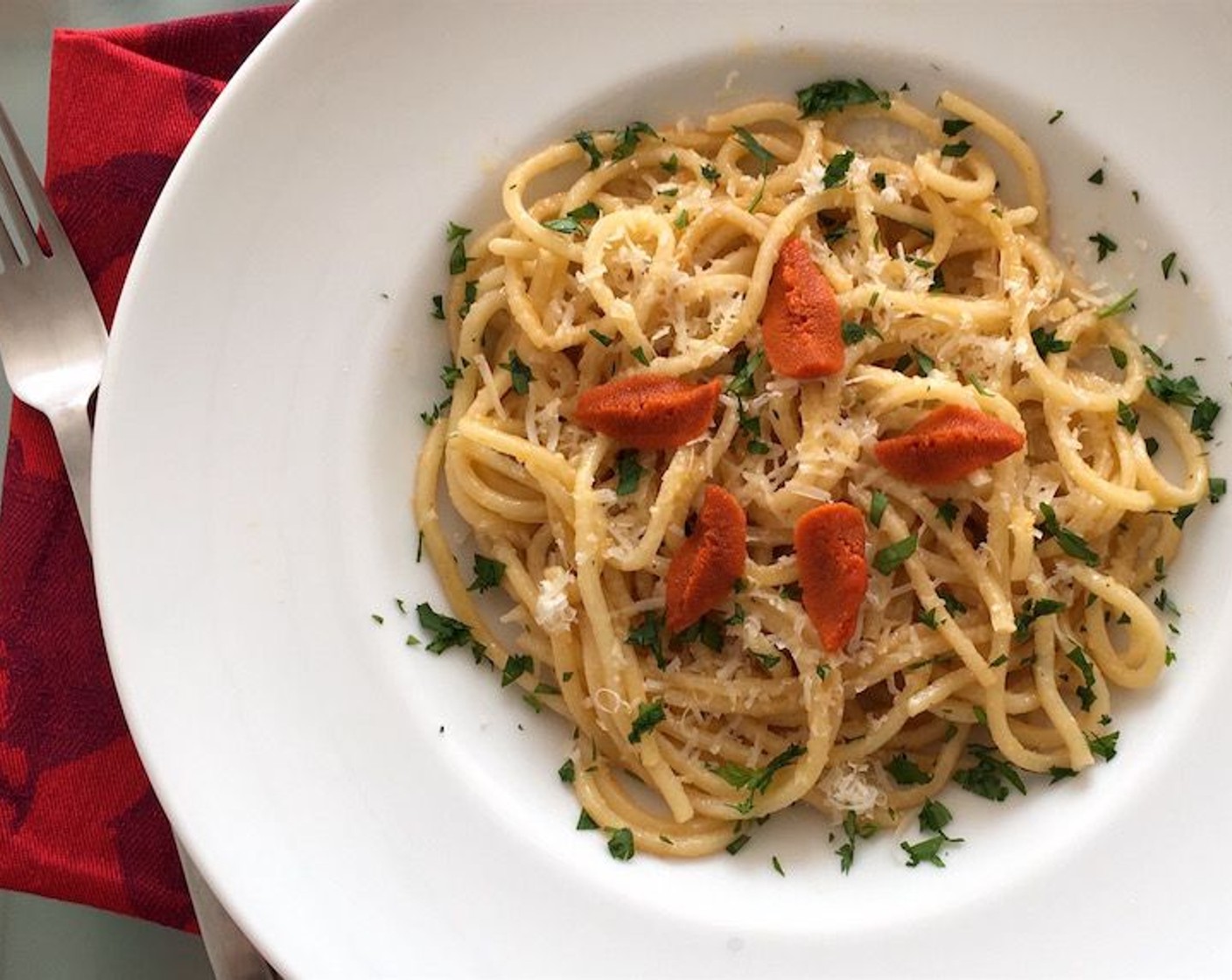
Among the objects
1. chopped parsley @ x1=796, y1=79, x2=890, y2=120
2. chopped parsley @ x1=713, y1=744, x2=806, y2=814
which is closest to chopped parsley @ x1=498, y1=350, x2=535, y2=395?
chopped parsley @ x1=796, y1=79, x2=890, y2=120

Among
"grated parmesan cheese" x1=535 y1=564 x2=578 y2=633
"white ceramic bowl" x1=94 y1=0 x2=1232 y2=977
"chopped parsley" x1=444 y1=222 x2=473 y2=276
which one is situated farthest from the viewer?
"chopped parsley" x1=444 y1=222 x2=473 y2=276

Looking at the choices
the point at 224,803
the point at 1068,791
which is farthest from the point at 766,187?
the point at 224,803

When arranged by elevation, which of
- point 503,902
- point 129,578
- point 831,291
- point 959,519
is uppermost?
point 831,291

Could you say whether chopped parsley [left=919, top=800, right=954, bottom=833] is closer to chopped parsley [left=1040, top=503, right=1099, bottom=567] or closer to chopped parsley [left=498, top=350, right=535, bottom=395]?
chopped parsley [left=1040, top=503, right=1099, bottom=567]

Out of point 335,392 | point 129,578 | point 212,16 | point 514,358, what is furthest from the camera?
point 212,16

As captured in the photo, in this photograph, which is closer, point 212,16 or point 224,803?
point 224,803

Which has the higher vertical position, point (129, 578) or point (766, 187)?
point (766, 187)

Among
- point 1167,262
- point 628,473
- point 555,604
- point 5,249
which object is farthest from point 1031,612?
point 5,249

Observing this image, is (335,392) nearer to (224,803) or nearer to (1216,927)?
(224,803)

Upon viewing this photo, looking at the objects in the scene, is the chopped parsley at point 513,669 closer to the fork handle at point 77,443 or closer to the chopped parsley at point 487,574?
the chopped parsley at point 487,574
